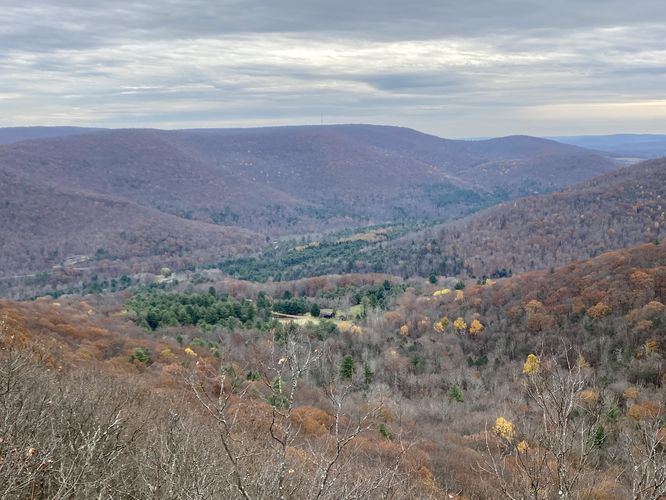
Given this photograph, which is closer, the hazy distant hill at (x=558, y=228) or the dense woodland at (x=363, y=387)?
the dense woodland at (x=363, y=387)

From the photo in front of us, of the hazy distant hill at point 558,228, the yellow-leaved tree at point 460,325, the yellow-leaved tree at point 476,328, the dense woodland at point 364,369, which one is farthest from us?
the hazy distant hill at point 558,228

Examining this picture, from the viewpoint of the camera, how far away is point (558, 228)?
150 metres

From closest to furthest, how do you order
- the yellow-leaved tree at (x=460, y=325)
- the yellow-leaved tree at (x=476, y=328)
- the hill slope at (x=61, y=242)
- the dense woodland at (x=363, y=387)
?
the dense woodland at (x=363, y=387), the yellow-leaved tree at (x=476, y=328), the yellow-leaved tree at (x=460, y=325), the hill slope at (x=61, y=242)

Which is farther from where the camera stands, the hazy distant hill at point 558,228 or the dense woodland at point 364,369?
the hazy distant hill at point 558,228

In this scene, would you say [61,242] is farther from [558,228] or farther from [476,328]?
[558,228]

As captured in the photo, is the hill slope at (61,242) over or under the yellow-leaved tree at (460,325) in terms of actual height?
under

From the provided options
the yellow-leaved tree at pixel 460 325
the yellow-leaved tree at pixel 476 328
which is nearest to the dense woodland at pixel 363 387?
the yellow-leaved tree at pixel 460 325

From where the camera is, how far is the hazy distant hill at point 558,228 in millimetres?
135500

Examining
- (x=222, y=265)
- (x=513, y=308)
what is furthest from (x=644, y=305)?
(x=222, y=265)

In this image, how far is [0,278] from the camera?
495 ft

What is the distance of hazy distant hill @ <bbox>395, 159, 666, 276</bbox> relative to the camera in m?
136

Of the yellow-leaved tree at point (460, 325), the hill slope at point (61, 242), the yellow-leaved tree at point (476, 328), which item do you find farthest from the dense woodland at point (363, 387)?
the hill slope at point (61, 242)

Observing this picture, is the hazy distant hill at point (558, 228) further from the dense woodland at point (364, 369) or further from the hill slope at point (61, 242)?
the hill slope at point (61, 242)

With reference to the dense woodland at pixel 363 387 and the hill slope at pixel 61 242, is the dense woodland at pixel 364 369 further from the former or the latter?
the hill slope at pixel 61 242
